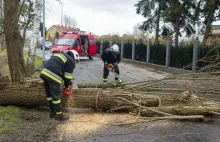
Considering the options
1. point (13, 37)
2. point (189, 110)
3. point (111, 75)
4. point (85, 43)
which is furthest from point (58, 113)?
point (85, 43)

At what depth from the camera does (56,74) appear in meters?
4.96

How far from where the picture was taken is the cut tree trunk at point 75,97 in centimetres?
558

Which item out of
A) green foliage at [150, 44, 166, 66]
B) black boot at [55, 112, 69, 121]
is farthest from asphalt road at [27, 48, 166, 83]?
black boot at [55, 112, 69, 121]

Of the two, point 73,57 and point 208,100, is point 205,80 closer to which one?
point 208,100

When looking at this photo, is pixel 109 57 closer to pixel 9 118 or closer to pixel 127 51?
pixel 9 118

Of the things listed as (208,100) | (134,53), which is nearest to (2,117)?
(208,100)

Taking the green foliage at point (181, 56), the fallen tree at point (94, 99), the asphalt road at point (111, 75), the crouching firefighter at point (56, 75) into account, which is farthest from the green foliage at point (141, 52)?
the crouching firefighter at point (56, 75)

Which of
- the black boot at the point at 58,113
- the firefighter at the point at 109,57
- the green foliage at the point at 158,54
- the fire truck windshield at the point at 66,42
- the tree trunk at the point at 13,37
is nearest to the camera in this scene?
the black boot at the point at 58,113

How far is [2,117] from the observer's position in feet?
16.1

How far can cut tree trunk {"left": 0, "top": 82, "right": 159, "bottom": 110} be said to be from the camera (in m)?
5.58

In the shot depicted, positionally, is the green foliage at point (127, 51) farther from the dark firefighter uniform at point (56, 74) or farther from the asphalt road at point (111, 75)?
the dark firefighter uniform at point (56, 74)

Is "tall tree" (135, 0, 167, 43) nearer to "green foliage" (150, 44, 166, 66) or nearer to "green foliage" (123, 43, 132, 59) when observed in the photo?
"green foliage" (123, 43, 132, 59)

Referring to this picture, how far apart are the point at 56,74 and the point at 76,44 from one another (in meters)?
14.6

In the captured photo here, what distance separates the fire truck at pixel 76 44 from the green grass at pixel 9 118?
41.9 ft
